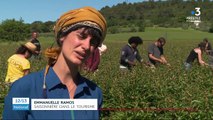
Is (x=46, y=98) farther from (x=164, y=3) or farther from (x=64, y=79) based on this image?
(x=164, y=3)

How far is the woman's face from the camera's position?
2.06 meters

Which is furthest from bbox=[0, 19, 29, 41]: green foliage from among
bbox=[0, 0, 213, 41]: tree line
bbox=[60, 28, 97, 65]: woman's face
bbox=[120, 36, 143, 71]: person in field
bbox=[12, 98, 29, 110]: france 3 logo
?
bbox=[12, 98, 29, 110]: france 3 logo

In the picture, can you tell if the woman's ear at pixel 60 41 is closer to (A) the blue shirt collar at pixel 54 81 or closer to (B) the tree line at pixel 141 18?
(A) the blue shirt collar at pixel 54 81

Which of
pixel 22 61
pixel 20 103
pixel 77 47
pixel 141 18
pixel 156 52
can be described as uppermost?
pixel 141 18

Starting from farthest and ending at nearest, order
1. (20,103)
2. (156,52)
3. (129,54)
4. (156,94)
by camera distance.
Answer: (156,52) < (129,54) < (156,94) < (20,103)

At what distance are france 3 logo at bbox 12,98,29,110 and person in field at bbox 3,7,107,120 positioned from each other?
0.03m

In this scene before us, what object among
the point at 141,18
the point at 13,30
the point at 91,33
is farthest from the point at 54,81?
the point at 141,18

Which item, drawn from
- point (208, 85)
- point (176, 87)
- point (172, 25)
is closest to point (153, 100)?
point (176, 87)

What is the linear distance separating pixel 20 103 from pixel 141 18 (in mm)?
Answer: 114690

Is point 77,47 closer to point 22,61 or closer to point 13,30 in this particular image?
point 22,61

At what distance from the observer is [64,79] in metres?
2.09

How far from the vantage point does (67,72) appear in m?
2.09

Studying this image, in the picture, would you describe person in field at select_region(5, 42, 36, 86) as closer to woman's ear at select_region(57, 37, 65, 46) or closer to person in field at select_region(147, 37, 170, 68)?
woman's ear at select_region(57, 37, 65, 46)

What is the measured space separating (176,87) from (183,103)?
170 centimetres
